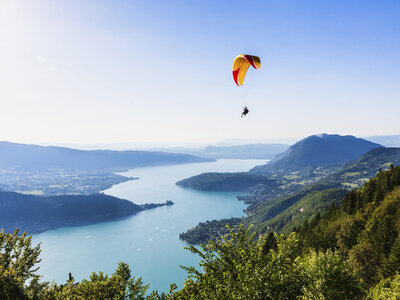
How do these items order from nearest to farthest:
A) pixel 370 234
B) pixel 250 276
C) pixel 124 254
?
pixel 250 276 → pixel 370 234 → pixel 124 254

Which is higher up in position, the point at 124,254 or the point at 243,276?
the point at 243,276

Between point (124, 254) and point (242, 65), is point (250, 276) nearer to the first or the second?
point (242, 65)

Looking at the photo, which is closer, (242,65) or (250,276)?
(250,276)

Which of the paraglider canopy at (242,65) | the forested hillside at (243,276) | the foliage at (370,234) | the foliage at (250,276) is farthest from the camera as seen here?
the foliage at (370,234)

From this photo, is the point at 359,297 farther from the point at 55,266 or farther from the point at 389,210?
the point at 55,266

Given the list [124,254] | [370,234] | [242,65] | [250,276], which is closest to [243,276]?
[250,276]

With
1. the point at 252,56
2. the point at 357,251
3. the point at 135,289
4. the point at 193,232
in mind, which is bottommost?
the point at 193,232

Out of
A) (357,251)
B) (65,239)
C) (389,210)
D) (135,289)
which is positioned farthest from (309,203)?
(65,239)

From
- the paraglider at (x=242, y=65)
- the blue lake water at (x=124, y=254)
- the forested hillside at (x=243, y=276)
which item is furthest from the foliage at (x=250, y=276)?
the blue lake water at (x=124, y=254)

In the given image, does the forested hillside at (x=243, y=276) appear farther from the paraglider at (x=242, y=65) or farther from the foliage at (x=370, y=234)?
the paraglider at (x=242, y=65)
